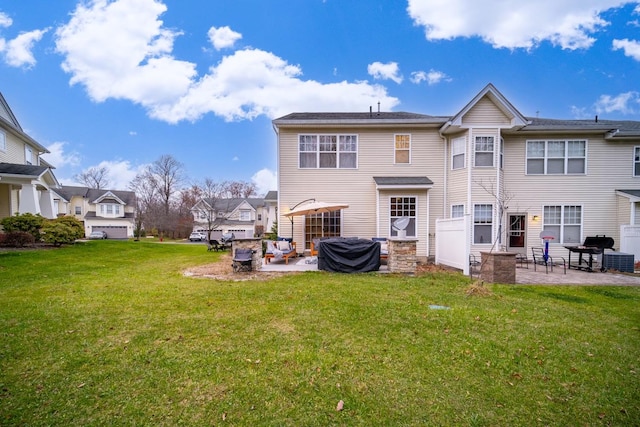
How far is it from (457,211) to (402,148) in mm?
3775

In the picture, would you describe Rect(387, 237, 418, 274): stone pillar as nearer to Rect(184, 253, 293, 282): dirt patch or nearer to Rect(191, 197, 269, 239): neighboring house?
Rect(184, 253, 293, 282): dirt patch

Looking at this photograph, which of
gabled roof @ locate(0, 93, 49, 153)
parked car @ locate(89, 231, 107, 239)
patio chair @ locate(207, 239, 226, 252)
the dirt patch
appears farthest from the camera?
parked car @ locate(89, 231, 107, 239)

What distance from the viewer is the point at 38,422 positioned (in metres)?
2.39

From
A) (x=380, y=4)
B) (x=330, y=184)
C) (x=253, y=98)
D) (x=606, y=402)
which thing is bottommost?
(x=606, y=402)

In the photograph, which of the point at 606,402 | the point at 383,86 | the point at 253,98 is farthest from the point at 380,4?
the point at 606,402

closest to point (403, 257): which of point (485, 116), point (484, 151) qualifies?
point (484, 151)

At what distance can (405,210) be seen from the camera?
1228cm

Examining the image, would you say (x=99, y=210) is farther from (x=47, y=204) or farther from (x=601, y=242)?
(x=601, y=242)

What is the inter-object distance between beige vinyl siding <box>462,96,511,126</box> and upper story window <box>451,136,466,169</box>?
0.83 meters

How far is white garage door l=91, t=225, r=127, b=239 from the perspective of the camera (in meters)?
39.9

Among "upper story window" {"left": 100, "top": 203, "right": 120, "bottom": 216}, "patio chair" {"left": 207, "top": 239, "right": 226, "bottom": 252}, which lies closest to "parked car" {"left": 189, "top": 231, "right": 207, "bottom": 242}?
"upper story window" {"left": 100, "top": 203, "right": 120, "bottom": 216}

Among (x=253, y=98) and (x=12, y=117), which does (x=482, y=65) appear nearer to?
(x=253, y=98)

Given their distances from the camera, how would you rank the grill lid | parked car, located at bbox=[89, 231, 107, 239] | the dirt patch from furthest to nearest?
parked car, located at bbox=[89, 231, 107, 239], the grill lid, the dirt patch

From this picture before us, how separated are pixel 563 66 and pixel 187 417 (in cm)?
2538
